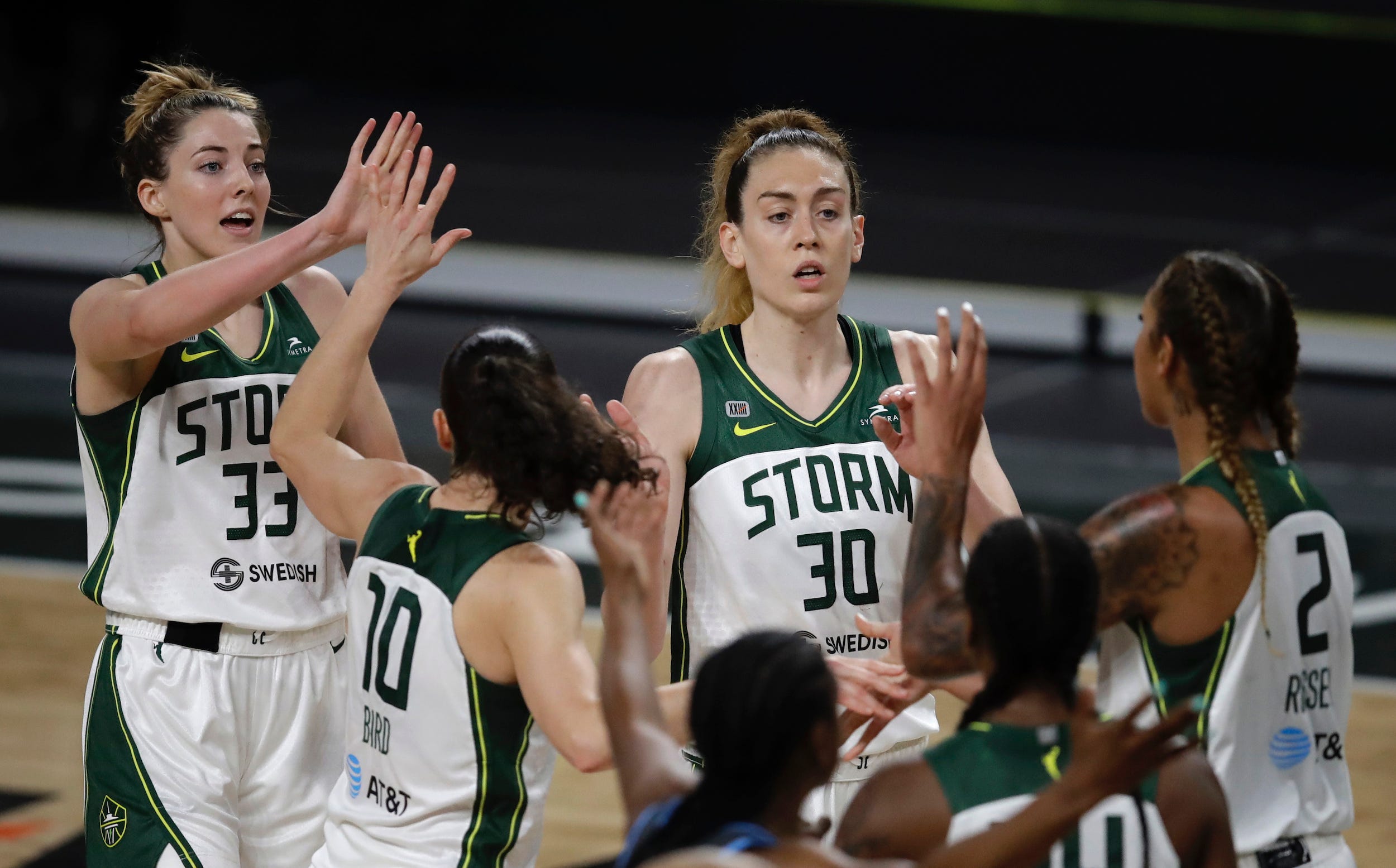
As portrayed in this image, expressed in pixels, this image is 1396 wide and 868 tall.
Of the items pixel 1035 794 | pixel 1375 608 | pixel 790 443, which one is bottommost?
pixel 1375 608

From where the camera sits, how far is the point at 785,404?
3949mm

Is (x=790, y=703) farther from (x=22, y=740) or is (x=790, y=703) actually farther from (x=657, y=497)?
(x=22, y=740)

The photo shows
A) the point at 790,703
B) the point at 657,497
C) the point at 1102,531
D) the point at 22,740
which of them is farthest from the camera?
the point at 22,740

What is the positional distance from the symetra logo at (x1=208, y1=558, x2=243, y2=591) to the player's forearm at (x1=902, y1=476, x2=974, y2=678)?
60.1 inches

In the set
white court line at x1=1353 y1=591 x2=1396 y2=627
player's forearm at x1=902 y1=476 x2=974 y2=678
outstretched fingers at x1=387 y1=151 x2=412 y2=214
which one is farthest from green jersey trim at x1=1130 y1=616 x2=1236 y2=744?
white court line at x1=1353 y1=591 x2=1396 y2=627

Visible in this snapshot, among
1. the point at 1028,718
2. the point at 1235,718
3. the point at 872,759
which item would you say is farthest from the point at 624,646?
the point at 872,759

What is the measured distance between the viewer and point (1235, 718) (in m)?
2.91

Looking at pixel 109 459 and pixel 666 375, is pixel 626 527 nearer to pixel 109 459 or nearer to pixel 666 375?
pixel 666 375

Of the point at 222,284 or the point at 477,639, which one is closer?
the point at 477,639

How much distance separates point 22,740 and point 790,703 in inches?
194

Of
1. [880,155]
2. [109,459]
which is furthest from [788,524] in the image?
[880,155]

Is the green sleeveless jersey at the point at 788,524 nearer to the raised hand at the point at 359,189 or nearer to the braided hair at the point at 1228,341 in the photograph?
the raised hand at the point at 359,189

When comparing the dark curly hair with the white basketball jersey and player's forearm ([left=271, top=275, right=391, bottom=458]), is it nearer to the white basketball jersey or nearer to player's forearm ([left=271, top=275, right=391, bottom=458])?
player's forearm ([left=271, top=275, right=391, bottom=458])

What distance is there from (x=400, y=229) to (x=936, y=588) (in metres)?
1.26
